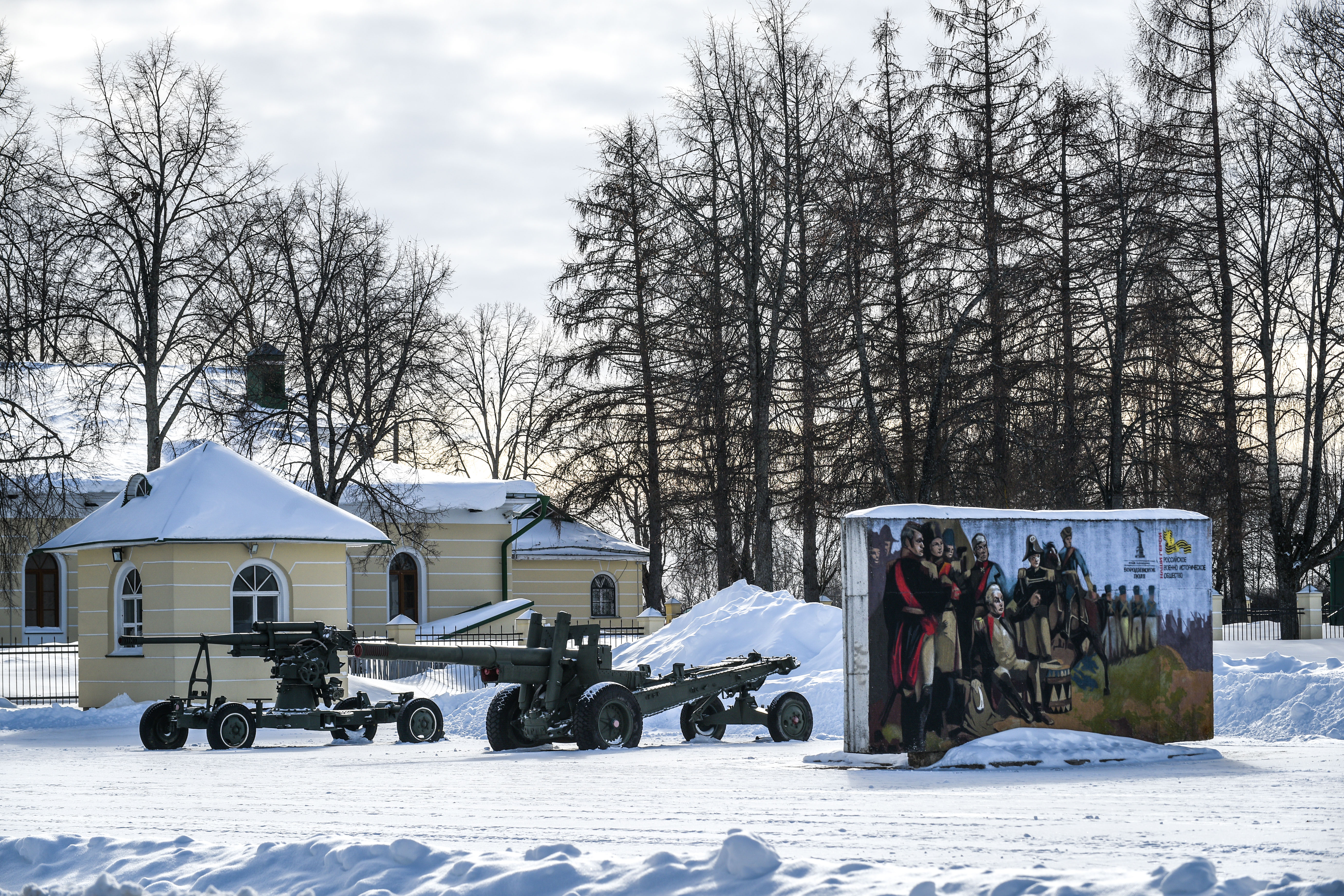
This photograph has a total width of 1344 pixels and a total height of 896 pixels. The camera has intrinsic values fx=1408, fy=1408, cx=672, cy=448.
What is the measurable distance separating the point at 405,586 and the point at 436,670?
22.5ft

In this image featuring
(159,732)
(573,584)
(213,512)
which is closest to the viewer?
(159,732)

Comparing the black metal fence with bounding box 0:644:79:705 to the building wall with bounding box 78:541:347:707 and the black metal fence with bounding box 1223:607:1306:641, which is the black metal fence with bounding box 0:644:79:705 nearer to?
the building wall with bounding box 78:541:347:707

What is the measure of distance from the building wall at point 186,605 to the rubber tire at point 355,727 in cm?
415

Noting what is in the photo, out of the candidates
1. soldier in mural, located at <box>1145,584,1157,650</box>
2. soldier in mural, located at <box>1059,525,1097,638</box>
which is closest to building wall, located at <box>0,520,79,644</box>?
soldier in mural, located at <box>1059,525,1097,638</box>

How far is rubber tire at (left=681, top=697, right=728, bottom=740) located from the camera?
16.7 m

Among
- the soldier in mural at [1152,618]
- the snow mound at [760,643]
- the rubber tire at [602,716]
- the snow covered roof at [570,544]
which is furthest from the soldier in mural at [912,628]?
the snow covered roof at [570,544]

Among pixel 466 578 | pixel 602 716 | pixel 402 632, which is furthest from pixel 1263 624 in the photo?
pixel 602 716

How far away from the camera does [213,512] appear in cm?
2202

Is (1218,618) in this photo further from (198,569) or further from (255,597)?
(198,569)

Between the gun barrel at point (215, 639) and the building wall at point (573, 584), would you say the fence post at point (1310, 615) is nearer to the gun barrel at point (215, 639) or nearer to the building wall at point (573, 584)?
the building wall at point (573, 584)

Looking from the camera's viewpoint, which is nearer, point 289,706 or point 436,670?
point 289,706

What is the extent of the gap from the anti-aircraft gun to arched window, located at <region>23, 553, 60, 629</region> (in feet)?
57.7

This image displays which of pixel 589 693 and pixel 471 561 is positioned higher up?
pixel 471 561

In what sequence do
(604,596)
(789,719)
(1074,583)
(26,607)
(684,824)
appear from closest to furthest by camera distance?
(684,824), (1074,583), (789,719), (26,607), (604,596)
